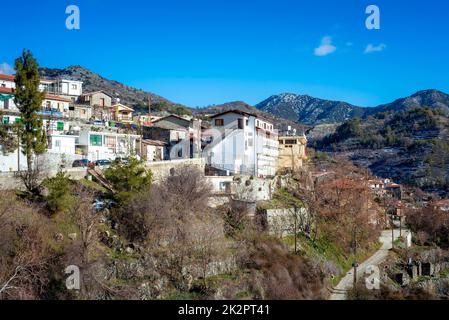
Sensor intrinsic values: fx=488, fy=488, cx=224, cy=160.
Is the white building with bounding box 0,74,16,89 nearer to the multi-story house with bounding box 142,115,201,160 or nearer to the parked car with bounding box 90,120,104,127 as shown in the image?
the parked car with bounding box 90,120,104,127

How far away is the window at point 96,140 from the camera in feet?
167

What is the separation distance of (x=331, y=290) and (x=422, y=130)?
12258 cm

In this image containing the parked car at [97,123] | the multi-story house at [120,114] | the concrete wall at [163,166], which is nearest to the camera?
the concrete wall at [163,166]

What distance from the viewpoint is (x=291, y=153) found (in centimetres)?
6681

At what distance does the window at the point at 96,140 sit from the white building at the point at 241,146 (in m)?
11.0

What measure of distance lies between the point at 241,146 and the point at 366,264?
57.7 feet

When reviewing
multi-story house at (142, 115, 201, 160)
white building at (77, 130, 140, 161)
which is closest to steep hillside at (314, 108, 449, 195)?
multi-story house at (142, 115, 201, 160)

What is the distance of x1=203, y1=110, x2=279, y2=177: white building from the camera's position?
5162 centimetres

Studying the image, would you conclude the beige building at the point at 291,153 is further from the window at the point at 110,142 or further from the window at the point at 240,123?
the window at the point at 110,142

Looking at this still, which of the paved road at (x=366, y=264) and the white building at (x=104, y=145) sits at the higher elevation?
the white building at (x=104, y=145)

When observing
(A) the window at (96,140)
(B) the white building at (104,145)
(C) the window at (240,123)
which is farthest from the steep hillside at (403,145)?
Result: (A) the window at (96,140)

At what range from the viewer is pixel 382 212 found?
6812 cm

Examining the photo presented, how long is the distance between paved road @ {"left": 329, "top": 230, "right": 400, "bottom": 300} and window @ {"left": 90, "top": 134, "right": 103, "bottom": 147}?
27973mm
